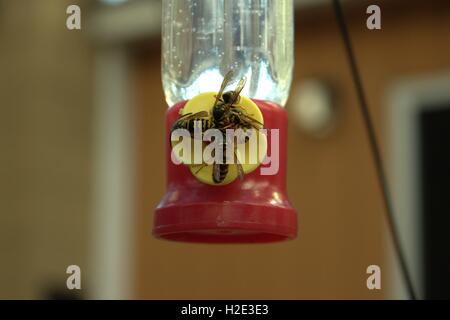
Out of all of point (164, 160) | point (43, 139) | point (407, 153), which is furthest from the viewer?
point (43, 139)

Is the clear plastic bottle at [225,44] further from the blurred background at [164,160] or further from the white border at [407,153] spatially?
the white border at [407,153]

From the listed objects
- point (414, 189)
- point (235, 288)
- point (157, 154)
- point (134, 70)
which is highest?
point (134, 70)

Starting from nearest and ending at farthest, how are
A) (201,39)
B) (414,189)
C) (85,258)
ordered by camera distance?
(201,39)
(414,189)
(85,258)

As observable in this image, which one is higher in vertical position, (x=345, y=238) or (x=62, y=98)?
(x=62, y=98)

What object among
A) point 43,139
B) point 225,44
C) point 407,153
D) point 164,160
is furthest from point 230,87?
point 43,139

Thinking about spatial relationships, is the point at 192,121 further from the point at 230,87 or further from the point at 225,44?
the point at 225,44

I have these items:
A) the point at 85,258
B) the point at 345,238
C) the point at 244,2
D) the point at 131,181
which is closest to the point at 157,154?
the point at 131,181

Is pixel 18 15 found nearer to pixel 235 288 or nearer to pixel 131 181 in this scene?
pixel 131 181

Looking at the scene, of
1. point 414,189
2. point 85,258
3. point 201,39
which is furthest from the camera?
point 85,258
